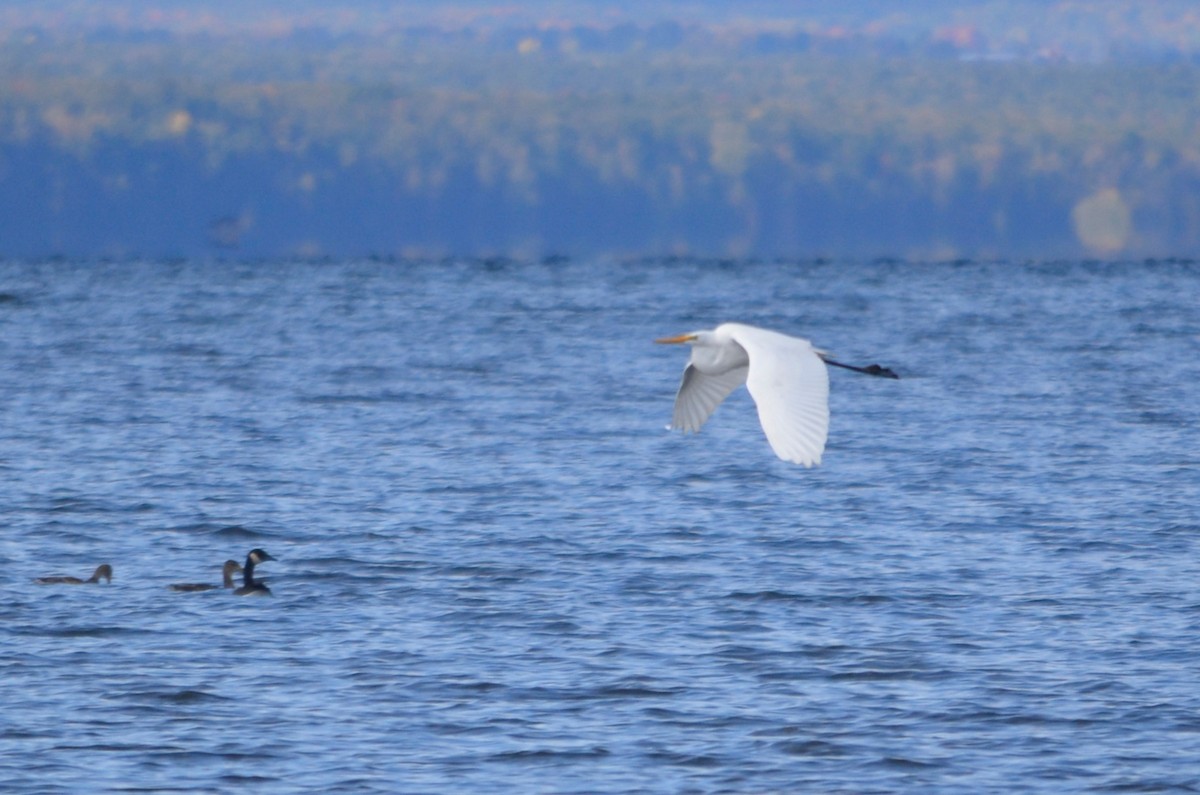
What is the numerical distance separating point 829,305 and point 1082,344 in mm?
39359

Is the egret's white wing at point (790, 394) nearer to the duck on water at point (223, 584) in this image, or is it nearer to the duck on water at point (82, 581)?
the duck on water at point (223, 584)

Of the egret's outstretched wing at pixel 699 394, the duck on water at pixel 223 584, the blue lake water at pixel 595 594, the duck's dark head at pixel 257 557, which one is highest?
the egret's outstretched wing at pixel 699 394

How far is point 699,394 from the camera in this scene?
1636 centimetres

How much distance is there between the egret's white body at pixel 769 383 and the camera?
13.6 m

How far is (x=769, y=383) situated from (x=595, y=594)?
618 cm

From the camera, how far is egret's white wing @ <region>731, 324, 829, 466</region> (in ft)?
44.1

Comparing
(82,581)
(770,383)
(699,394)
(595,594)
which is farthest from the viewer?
(82,581)

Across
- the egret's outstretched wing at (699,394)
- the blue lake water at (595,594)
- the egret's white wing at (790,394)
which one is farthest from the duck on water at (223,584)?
the egret's white wing at (790,394)

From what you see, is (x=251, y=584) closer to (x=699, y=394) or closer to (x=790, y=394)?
(x=699, y=394)

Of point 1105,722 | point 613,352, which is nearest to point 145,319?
point 613,352

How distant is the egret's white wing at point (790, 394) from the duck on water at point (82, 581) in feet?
26.5

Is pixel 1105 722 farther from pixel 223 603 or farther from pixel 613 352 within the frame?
pixel 613 352

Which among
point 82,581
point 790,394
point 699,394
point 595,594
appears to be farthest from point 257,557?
point 790,394

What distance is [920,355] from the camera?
64562 millimetres
